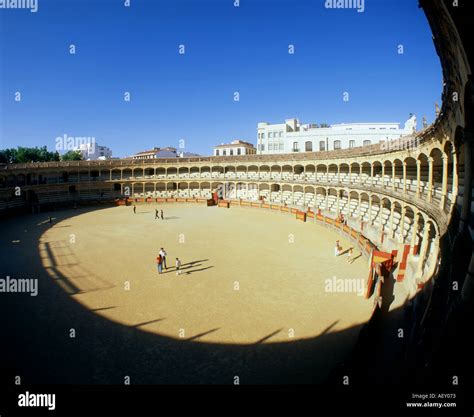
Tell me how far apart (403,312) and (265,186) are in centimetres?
4234

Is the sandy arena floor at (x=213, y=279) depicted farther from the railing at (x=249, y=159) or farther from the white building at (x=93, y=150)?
the white building at (x=93, y=150)

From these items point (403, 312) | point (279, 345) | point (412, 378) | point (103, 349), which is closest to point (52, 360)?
point (103, 349)

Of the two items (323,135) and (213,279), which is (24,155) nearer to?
(323,135)

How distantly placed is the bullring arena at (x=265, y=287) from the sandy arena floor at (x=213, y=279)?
10 cm

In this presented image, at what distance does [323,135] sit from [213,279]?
4482cm

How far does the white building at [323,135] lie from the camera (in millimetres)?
50094

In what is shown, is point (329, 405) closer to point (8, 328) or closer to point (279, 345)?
point (279, 345)

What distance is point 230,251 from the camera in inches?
885

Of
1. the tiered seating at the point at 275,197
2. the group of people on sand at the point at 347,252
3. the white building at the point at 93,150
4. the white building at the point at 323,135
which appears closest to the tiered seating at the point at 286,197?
the tiered seating at the point at 275,197

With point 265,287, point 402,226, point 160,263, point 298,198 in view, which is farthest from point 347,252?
point 298,198

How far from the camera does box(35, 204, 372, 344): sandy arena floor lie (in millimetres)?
12039

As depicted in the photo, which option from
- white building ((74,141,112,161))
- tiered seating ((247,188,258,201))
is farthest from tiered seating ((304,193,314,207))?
white building ((74,141,112,161))

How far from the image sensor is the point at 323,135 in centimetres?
5434

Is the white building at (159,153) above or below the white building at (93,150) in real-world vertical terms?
below
